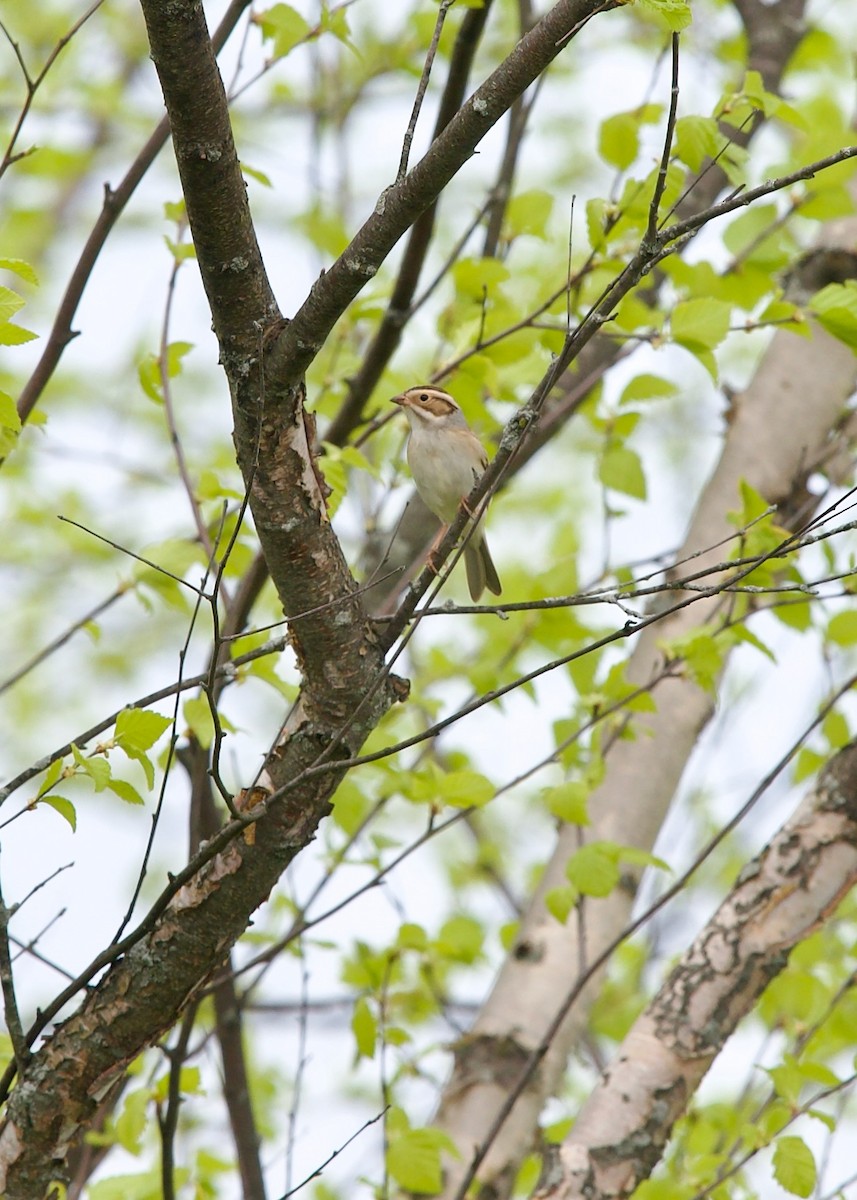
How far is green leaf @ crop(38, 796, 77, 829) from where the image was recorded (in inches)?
98.6

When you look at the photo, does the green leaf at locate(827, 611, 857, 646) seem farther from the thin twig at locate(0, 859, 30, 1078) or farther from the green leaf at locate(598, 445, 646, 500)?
the thin twig at locate(0, 859, 30, 1078)

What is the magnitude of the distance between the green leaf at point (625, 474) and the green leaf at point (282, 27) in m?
1.58

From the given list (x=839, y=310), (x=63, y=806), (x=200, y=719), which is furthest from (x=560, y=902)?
(x=839, y=310)

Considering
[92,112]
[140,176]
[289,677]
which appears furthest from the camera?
[92,112]

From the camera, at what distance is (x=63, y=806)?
2.52m

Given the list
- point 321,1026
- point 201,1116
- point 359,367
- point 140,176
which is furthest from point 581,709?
point 321,1026

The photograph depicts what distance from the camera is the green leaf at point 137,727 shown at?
2.53 metres

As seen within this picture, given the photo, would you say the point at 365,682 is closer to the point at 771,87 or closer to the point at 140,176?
the point at 140,176

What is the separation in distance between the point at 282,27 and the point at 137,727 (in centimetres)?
209

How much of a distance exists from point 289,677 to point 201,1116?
278 centimetres

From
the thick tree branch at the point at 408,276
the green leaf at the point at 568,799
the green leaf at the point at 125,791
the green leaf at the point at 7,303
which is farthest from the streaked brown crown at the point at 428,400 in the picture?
the green leaf at the point at 125,791

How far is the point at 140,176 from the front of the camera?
3.37 metres

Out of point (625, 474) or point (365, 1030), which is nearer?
point (365, 1030)

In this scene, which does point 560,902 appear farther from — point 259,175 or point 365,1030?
point 259,175
